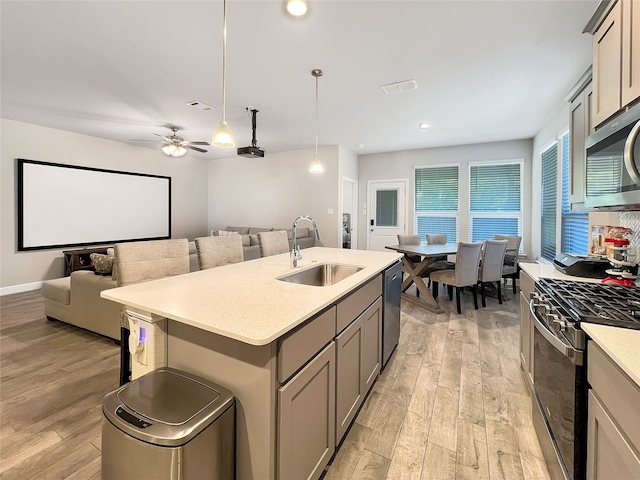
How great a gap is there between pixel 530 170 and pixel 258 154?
4.88 m

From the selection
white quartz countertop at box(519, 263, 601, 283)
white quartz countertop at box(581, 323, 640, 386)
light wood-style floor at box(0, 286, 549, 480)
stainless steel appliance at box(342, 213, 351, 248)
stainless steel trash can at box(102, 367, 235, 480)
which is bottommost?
light wood-style floor at box(0, 286, 549, 480)

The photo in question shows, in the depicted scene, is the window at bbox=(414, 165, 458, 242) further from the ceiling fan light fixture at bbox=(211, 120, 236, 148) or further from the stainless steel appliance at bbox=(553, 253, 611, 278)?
the ceiling fan light fixture at bbox=(211, 120, 236, 148)

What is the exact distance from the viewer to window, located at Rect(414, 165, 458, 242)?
6070mm

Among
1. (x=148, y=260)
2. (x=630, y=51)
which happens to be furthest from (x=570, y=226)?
(x=148, y=260)

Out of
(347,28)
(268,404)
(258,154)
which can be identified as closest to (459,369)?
(268,404)

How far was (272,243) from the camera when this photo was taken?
325cm

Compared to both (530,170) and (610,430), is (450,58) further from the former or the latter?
(530,170)

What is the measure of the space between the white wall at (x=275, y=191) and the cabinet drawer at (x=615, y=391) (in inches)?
205

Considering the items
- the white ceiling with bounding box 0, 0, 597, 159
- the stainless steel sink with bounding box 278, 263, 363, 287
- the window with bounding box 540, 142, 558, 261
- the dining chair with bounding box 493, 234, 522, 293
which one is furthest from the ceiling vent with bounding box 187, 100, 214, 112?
the dining chair with bounding box 493, 234, 522, 293

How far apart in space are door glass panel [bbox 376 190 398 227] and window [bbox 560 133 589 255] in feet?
10.6

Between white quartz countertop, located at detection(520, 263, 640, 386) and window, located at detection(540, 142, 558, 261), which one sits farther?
window, located at detection(540, 142, 558, 261)

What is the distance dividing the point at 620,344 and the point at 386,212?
590cm

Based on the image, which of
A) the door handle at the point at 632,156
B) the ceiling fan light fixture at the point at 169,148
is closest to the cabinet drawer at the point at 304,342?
the door handle at the point at 632,156

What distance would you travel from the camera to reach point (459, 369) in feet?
8.13
